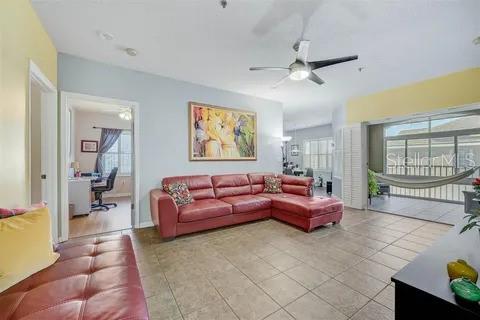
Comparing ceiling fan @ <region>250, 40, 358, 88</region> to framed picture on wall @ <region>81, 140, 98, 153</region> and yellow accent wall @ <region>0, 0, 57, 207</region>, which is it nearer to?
Result: yellow accent wall @ <region>0, 0, 57, 207</region>

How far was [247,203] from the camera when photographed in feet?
11.6

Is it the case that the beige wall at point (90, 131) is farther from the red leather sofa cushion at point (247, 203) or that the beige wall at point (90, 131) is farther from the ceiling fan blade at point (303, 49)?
the ceiling fan blade at point (303, 49)

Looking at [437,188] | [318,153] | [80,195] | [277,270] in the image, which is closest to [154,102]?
[80,195]

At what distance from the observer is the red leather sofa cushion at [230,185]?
3.94 metres

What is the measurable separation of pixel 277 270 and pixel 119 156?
6.44 meters

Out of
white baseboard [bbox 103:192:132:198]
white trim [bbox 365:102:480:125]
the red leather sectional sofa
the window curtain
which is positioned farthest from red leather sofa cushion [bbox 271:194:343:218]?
the window curtain

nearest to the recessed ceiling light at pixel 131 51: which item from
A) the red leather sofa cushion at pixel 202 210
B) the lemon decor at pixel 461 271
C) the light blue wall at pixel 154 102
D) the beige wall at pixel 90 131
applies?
the light blue wall at pixel 154 102

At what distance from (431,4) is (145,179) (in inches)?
165

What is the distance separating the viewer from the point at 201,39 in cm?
255

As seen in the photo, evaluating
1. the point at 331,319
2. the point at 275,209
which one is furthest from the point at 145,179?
the point at 331,319

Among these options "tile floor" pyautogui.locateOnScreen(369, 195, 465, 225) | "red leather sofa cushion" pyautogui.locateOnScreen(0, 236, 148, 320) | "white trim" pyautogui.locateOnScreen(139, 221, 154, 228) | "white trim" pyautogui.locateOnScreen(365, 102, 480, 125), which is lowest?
"tile floor" pyautogui.locateOnScreen(369, 195, 465, 225)

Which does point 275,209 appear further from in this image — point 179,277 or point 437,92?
Answer: point 437,92

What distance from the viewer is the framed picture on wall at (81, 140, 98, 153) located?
20.2 ft

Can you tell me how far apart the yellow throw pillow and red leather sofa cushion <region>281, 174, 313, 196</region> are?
359cm
